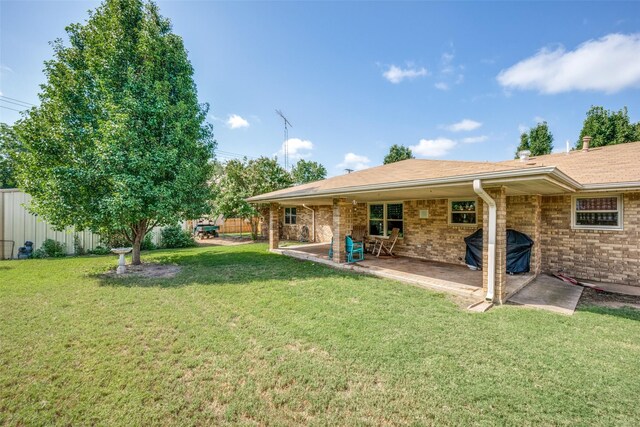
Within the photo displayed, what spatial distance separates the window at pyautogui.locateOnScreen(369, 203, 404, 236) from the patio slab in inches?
185

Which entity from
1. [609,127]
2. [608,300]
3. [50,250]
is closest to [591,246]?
[608,300]

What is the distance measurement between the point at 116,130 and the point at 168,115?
144cm

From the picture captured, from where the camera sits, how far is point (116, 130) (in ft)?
22.7

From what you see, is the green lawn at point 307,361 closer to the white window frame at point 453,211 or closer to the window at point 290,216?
the white window frame at point 453,211

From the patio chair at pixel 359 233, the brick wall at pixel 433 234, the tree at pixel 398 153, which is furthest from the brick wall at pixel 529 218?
the tree at pixel 398 153

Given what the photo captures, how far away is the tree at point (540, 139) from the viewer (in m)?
22.6

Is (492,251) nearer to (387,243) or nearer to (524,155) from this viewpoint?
(524,155)

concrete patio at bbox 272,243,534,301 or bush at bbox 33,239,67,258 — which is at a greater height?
bush at bbox 33,239,67,258

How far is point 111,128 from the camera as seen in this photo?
272 inches

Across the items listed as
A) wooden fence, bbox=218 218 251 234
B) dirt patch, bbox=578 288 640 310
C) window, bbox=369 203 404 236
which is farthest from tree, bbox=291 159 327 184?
dirt patch, bbox=578 288 640 310

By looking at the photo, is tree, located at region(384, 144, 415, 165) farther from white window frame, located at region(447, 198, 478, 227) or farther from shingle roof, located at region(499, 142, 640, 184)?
white window frame, located at region(447, 198, 478, 227)

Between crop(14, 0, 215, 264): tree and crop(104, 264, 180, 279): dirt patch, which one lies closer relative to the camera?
crop(14, 0, 215, 264): tree

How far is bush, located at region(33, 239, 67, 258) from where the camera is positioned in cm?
1063

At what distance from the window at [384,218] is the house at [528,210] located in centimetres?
5
